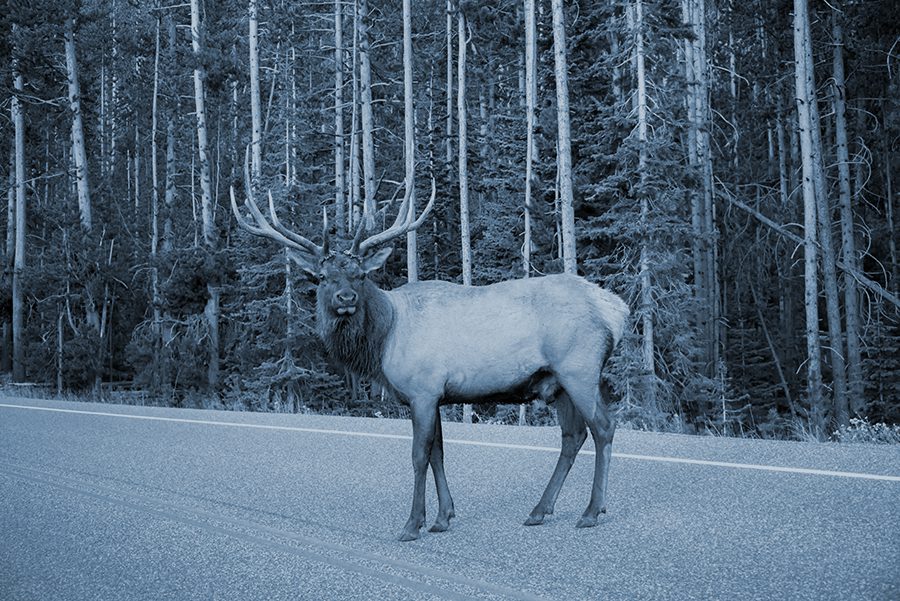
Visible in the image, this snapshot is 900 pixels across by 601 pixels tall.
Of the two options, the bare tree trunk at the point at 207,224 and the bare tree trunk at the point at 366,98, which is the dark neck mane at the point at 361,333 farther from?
the bare tree trunk at the point at 207,224

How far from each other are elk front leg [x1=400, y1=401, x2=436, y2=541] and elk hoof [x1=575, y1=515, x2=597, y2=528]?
101 cm

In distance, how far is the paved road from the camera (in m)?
4.16

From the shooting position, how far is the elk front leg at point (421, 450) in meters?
5.27

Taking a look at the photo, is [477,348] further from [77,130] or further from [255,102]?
[77,130]

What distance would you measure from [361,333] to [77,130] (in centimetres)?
2739

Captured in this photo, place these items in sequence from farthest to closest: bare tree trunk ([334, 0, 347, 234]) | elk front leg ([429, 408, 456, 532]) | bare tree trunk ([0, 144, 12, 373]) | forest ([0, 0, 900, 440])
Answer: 1. bare tree trunk ([0, 144, 12, 373])
2. bare tree trunk ([334, 0, 347, 234])
3. forest ([0, 0, 900, 440])
4. elk front leg ([429, 408, 456, 532])

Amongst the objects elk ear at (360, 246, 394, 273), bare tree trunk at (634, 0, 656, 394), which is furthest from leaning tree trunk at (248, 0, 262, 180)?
elk ear at (360, 246, 394, 273)

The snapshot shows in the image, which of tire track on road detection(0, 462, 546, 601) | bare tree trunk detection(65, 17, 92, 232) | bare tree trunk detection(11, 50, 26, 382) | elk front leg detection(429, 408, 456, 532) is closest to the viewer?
tire track on road detection(0, 462, 546, 601)

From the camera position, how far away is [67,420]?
12750 millimetres

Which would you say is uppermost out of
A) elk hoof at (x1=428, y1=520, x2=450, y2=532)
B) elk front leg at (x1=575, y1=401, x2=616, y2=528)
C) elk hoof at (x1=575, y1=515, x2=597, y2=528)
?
elk front leg at (x1=575, y1=401, x2=616, y2=528)

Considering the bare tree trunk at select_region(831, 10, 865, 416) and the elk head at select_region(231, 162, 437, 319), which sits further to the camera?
the bare tree trunk at select_region(831, 10, 865, 416)

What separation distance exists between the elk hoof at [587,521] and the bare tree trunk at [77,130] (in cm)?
2588

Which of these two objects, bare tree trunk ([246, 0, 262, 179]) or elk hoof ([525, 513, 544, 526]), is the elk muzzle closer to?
elk hoof ([525, 513, 544, 526])

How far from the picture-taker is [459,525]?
5.51 meters
